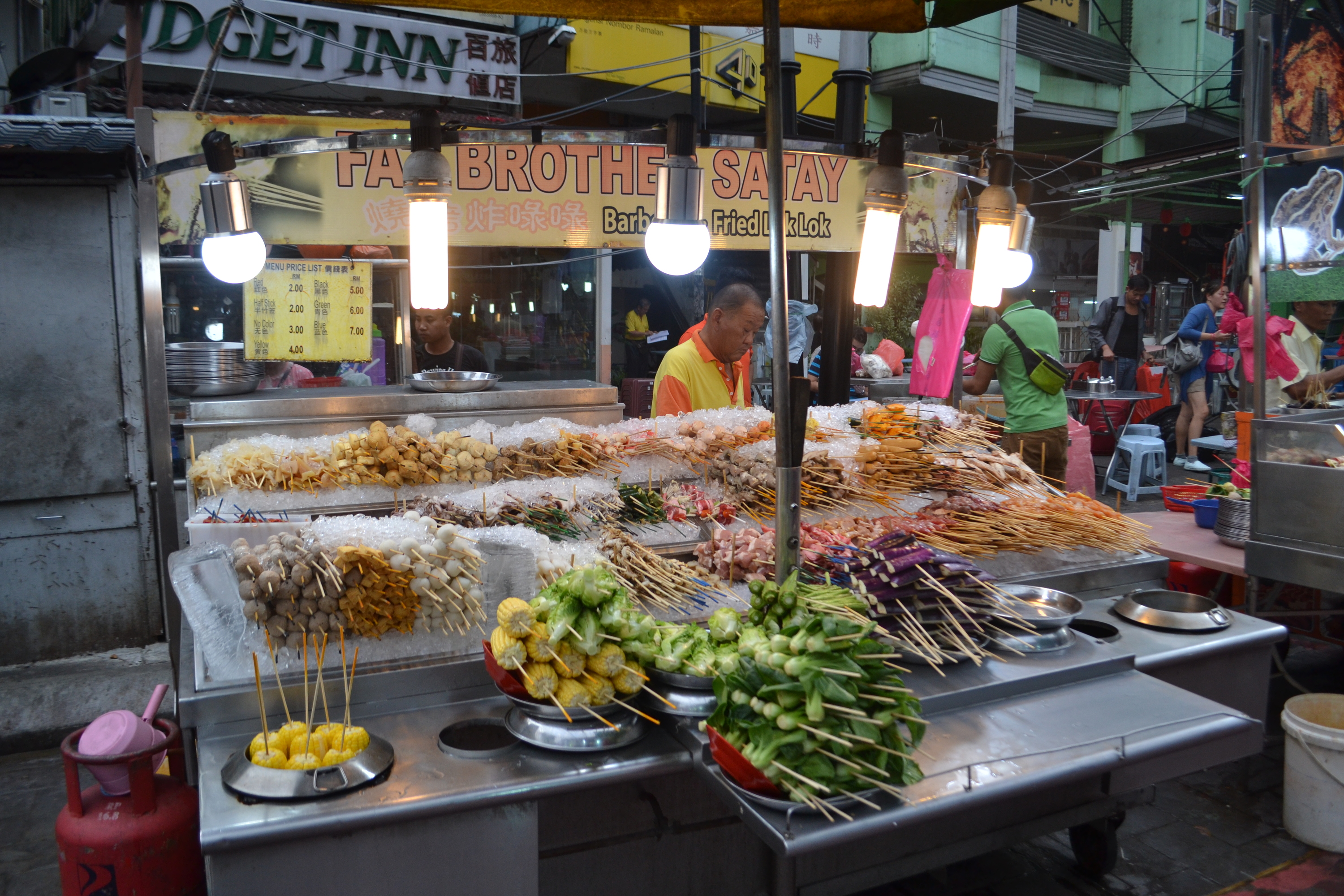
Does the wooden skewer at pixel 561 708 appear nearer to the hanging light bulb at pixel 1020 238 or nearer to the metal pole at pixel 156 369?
the metal pole at pixel 156 369

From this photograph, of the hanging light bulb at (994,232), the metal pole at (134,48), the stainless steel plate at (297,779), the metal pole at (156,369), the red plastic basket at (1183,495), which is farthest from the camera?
the red plastic basket at (1183,495)

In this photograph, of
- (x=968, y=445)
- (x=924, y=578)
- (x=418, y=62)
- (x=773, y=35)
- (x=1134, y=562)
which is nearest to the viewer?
(x=773, y=35)

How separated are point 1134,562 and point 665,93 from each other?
30.9 feet

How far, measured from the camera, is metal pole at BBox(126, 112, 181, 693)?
352 centimetres

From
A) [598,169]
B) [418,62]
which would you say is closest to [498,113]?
[418,62]

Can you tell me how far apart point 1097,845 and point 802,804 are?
2261 millimetres

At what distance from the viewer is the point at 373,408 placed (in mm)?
4375

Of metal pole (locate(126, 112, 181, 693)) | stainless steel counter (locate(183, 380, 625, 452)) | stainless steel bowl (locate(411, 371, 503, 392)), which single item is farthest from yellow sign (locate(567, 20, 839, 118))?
metal pole (locate(126, 112, 181, 693))

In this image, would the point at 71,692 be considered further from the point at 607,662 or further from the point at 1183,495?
the point at 1183,495

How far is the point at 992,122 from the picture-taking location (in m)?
17.3

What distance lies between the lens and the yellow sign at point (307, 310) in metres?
4.72

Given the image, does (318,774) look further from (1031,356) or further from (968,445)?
(1031,356)

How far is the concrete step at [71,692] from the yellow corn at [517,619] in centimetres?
287

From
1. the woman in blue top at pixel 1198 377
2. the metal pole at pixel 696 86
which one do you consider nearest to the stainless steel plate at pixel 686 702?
the metal pole at pixel 696 86
